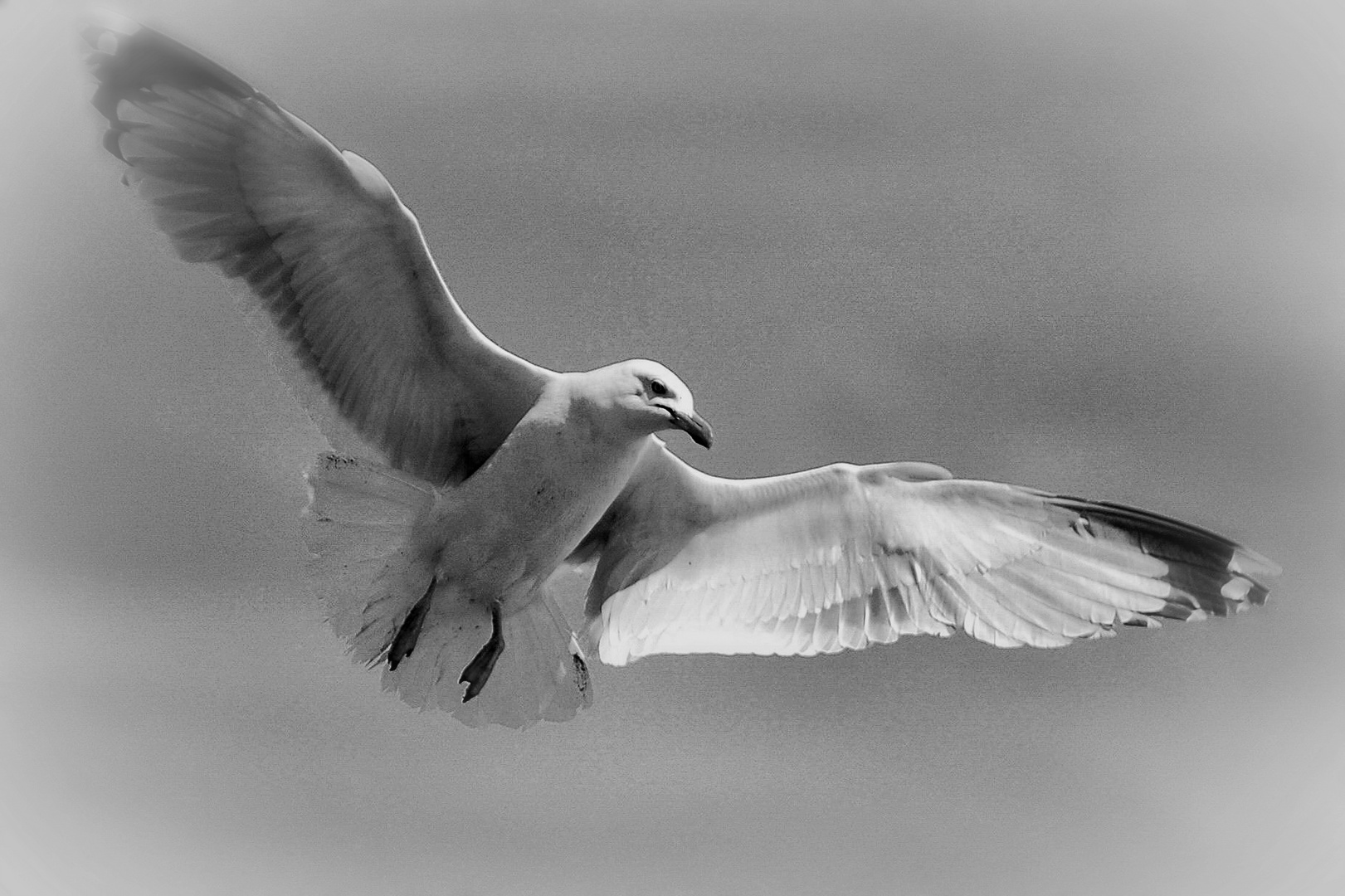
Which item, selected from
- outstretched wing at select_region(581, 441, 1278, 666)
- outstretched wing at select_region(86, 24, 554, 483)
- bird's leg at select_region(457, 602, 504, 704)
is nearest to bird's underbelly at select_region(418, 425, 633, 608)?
bird's leg at select_region(457, 602, 504, 704)

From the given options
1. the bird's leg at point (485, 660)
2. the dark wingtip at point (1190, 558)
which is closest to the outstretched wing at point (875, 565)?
the dark wingtip at point (1190, 558)

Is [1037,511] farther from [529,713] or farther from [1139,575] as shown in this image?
[529,713]

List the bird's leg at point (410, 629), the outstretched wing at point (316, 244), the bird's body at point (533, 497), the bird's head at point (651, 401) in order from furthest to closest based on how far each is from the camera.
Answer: the bird's leg at point (410, 629) → the bird's body at point (533, 497) → the bird's head at point (651, 401) → the outstretched wing at point (316, 244)

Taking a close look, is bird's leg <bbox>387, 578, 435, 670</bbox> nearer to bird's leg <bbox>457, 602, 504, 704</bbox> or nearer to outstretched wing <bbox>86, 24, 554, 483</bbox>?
bird's leg <bbox>457, 602, 504, 704</bbox>

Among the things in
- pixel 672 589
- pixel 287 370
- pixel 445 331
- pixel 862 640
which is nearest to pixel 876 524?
pixel 862 640

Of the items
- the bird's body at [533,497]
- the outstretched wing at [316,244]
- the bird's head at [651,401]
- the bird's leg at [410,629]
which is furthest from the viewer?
the bird's leg at [410,629]

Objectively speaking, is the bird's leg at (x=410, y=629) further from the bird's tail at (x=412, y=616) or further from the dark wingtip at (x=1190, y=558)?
the dark wingtip at (x=1190, y=558)
